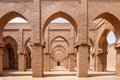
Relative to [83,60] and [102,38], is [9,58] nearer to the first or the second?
[102,38]

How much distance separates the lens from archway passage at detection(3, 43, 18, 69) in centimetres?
2572

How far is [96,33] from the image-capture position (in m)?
22.1

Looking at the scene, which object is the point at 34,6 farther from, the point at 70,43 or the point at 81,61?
the point at 70,43

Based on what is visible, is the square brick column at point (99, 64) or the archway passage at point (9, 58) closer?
the square brick column at point (99, 64)

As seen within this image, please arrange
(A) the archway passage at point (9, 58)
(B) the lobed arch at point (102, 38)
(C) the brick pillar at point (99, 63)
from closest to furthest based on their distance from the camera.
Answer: (B) the lobed arch at point (102, 38) → (C) the brick pillar at point (99, 63) → (A) the archway passage at point (9, 58)

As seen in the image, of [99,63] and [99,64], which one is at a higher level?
[99,63]

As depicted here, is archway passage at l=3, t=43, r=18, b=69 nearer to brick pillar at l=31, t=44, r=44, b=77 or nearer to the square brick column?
the square brick column

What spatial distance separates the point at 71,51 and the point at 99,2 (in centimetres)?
820

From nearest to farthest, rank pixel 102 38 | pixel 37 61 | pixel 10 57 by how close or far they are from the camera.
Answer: pixel 37 61 < pixel 102 38 < pixel 10 57

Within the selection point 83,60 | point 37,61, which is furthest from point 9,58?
point 83,60

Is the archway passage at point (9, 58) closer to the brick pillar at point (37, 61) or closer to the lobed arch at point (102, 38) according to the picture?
the lobed arch at point (102, 38)

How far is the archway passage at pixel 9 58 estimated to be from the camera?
84.4 feet

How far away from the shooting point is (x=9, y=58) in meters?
26.5

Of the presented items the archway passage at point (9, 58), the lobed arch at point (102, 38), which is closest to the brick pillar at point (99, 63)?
the lobed arch at point (102, 38)
